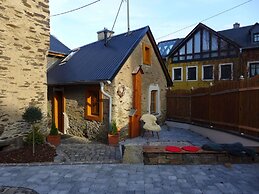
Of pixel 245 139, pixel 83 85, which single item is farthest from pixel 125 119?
pixel 245 139

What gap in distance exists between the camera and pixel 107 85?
9.45m

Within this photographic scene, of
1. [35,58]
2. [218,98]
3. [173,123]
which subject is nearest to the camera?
[35,58]

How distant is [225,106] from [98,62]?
19.1ft

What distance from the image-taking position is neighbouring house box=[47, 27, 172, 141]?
9.53 metres

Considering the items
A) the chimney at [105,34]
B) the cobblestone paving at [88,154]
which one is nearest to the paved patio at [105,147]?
the cobblestone paving at [88,154]

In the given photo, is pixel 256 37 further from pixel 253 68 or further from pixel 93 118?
pixel 93 118

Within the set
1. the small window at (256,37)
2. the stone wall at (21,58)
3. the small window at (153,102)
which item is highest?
the small window at (256,37)

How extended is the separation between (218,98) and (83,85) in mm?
5834

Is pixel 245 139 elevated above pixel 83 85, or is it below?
below

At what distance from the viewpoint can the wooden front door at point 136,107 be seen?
10.3m

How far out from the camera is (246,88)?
680 cm

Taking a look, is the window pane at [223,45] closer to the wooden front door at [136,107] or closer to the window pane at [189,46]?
the window pane at [189,46]

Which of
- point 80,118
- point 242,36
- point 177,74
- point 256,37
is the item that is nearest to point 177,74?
point 177,74

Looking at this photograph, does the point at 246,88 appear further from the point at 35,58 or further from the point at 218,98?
the point at 35,58
